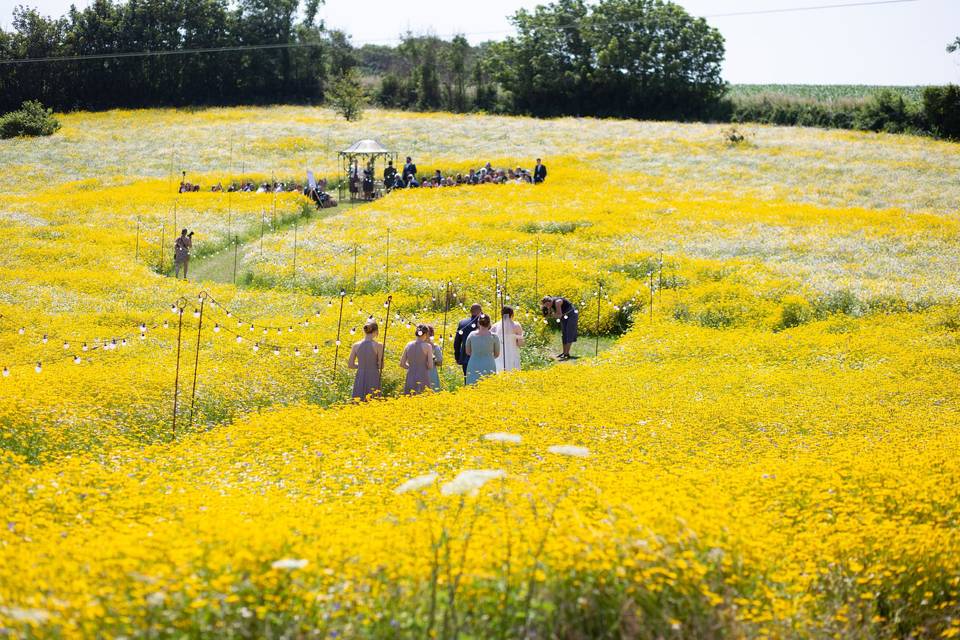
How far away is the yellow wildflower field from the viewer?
7.16 m

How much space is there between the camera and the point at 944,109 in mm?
59281

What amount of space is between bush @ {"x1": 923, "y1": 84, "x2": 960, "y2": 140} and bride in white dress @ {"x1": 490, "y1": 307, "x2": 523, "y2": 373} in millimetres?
49665

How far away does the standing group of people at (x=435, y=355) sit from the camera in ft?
52.1

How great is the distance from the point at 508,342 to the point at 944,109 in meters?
51.2

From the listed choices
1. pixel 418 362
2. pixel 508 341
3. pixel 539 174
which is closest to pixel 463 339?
pixel 508 341

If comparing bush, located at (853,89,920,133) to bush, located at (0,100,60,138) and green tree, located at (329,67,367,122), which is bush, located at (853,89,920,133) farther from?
bush, located at (0,100,60,138)

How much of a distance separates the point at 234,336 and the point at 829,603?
14.6m

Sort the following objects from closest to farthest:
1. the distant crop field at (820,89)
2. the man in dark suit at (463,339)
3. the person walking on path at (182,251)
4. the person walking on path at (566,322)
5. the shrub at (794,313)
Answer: the man in dark suit at (463,339) → the person walking on path at (566,322) → the shrub at (794,313) → the person walking on path at (182,251) → the distant crop field at (820,89)

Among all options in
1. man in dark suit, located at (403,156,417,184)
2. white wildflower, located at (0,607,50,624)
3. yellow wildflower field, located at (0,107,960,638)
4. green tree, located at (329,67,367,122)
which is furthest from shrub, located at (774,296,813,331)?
green tree, located at (329,67,367,122)

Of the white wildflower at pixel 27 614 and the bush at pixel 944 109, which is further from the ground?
Answer: the bush at pixel 944 109

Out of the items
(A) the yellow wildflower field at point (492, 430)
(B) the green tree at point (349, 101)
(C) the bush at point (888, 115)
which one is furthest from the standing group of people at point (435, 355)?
(B) the green tree at point (349, 101)

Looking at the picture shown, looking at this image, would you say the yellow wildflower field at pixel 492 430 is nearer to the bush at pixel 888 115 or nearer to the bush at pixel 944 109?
the bush at pixel 944 109

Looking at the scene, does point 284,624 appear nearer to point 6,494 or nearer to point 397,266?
point 6,494

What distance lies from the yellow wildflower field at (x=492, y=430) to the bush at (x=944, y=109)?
2557cm
